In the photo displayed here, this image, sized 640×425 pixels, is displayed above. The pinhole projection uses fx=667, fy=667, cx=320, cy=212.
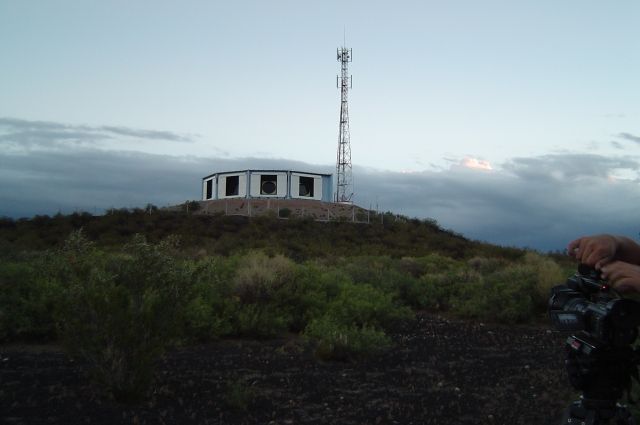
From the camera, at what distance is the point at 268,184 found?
151 feet

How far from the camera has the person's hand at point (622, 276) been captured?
8.22 ft

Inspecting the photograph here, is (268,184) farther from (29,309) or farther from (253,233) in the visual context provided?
(29,309)

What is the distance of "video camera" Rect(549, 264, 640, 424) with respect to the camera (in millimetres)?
2695

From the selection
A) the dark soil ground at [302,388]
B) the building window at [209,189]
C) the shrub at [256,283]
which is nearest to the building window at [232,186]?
the building window at [209,189]

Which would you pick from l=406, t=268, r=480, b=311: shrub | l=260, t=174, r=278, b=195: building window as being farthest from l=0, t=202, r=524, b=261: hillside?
l=406, t=268, r=480, b=311: shrub

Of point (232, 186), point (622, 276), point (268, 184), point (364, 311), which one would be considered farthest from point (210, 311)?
point (232, 186)

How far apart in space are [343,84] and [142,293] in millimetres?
43020

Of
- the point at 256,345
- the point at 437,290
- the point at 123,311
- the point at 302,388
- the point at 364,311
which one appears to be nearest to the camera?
the point at 123,311

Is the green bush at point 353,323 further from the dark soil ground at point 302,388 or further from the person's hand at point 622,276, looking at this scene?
the person's hand at point 622,276

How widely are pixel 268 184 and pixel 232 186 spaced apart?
9.34ft

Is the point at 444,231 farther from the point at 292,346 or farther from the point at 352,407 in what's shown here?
the point at 352,407

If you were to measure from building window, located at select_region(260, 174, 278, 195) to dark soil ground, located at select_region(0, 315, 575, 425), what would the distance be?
3632cm

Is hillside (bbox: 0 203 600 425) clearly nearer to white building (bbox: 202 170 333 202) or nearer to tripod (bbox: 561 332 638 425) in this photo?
tripod (bbox: 561 332 638 425)

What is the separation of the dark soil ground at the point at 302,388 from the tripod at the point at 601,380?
2763 mm
